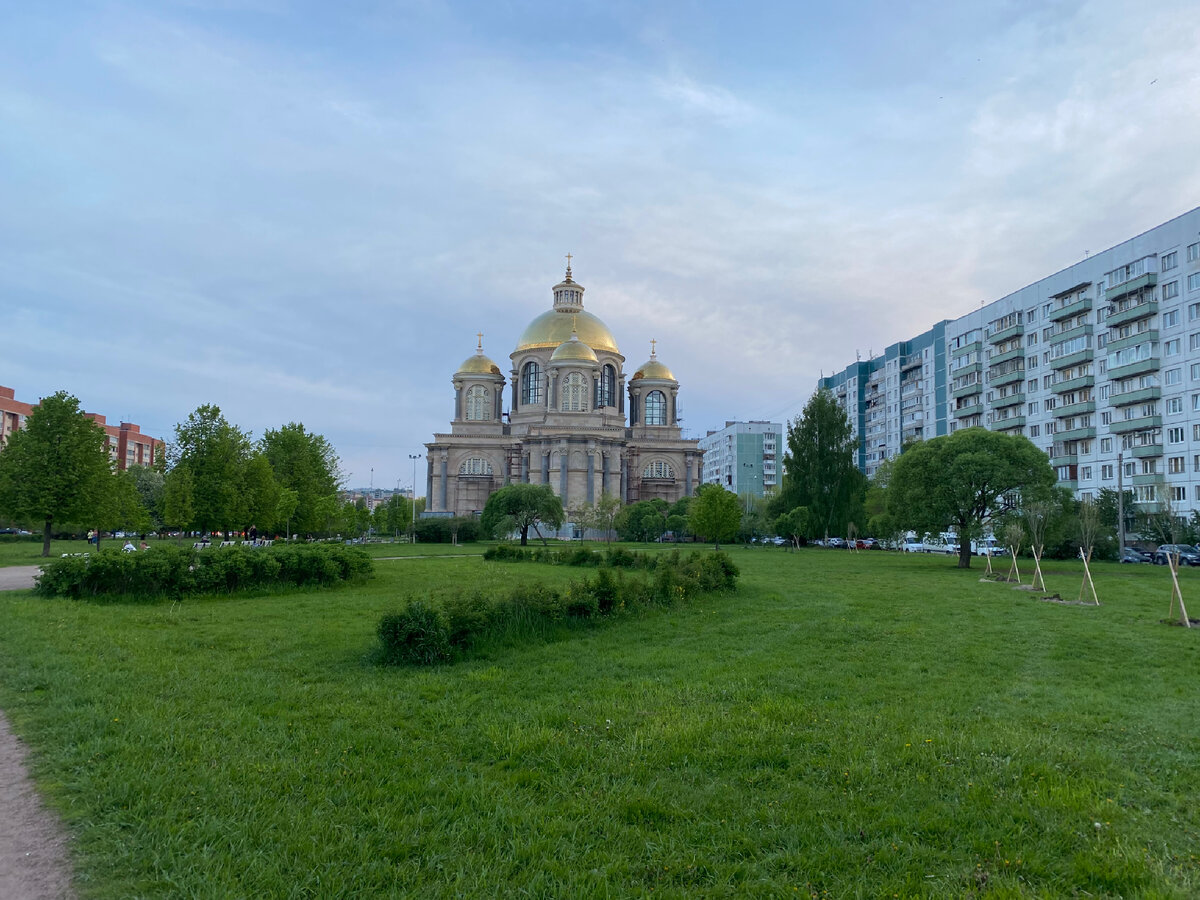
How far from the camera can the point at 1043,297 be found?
5628 centimetres

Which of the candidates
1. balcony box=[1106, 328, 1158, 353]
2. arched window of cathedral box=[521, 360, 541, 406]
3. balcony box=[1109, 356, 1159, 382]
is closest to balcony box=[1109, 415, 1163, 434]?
balcony box=[1109, 356, 1159, 382]

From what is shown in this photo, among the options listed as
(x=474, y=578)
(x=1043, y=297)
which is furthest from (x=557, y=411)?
(x=474, y=578)

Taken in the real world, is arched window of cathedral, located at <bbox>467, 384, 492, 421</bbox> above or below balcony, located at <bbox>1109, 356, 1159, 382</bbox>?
above

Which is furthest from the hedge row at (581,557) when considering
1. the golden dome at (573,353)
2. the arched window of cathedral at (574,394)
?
the golden dome at (573,353)

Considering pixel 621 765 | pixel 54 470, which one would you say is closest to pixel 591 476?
pixel 54 470

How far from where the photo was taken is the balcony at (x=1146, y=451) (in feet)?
149

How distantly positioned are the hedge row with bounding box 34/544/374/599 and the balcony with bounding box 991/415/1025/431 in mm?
53692

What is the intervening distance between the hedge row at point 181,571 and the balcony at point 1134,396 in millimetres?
47621

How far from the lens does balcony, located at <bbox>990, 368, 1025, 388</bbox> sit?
5856 cm

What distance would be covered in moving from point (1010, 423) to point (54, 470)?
61.7 metres

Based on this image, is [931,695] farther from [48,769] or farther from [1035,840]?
[48,769]

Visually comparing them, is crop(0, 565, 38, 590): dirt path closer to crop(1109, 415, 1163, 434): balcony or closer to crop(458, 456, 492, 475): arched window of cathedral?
crop(1109, 415, 1163, 434): balcony

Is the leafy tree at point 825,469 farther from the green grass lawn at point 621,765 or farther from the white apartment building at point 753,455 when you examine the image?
the white apartment building at point 753,455

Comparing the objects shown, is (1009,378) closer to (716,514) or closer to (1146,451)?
(1146,451)
